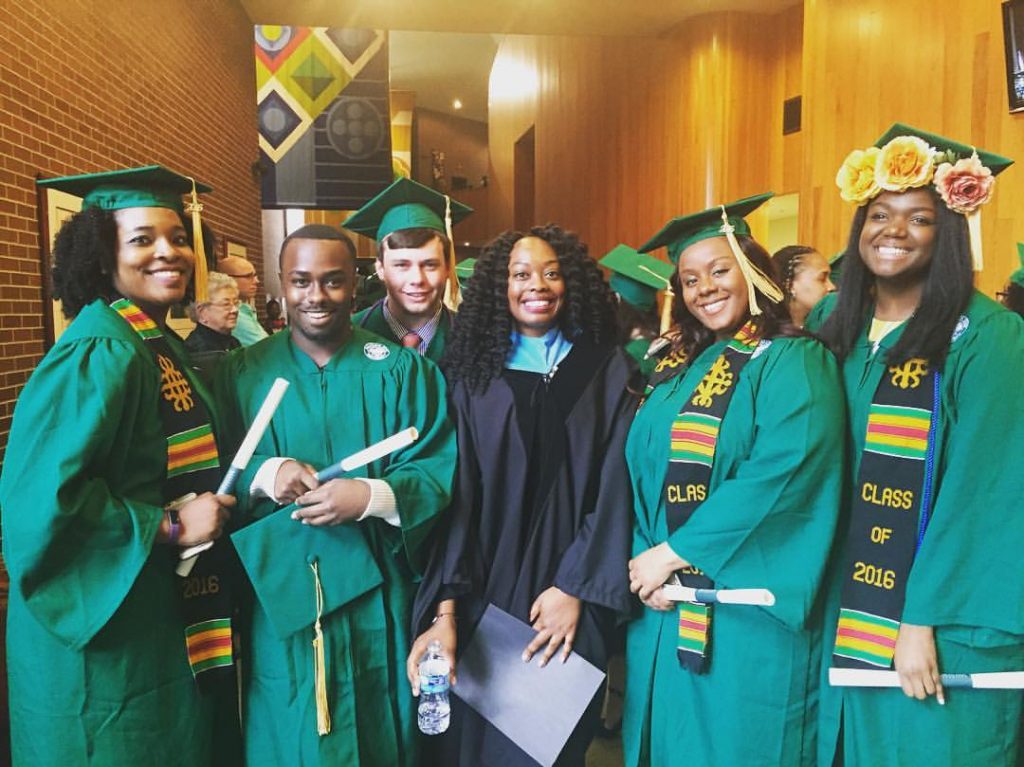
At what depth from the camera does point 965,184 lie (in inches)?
63.0

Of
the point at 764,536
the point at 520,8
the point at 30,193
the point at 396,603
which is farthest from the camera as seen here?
the point at 520,8

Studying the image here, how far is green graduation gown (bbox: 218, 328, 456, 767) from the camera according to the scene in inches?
70.6

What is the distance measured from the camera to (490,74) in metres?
17.4

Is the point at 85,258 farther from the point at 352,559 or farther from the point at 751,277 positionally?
the point at 751,277

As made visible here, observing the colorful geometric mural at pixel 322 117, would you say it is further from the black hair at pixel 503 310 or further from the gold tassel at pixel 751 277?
the gold tassel at pixel 751 277

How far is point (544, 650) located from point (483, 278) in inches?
41.3

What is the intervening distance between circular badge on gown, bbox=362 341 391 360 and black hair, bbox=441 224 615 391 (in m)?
0.21

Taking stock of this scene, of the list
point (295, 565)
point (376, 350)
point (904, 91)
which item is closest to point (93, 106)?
point (376, 350)

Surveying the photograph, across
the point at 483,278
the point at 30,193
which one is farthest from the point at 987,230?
the point at 30,193

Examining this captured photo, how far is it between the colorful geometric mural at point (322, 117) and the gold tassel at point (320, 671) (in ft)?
26.4

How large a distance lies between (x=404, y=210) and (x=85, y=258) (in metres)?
1.20

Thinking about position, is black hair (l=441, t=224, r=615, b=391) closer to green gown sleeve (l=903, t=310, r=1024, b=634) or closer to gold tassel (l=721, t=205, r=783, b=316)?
gold tassel (l=721, t=205, r=783, b=316)

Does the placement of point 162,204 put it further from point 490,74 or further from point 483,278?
point 490,74

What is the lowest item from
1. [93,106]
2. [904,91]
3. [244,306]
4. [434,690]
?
[434,690]
